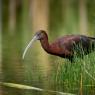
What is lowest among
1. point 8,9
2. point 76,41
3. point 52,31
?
point 76,41

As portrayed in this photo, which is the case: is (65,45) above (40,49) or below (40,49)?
below

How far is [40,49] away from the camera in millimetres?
Result: 20156

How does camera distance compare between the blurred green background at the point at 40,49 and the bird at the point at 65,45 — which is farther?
the bird at the point at 65,45

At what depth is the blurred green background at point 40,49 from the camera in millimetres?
11531

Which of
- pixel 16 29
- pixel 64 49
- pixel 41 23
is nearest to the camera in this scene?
pixel 64 49

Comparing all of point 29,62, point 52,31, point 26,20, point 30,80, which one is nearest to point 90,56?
point 30,80

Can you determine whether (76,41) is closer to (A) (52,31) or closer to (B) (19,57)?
(B) (19,57)

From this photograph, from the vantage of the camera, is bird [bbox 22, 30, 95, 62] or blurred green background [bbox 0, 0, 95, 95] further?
bird [bbox 22, 30, 95, 62]

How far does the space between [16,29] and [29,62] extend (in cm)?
1242

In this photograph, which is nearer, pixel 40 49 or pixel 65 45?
pixel 65 45

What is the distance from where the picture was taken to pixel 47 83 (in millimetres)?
12000

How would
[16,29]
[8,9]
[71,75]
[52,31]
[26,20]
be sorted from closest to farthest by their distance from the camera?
[71,75] → [52,31] → [16,29] → [26,20] → [8,9]

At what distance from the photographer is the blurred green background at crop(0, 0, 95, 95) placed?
11531 millimetres

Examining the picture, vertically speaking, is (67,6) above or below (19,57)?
above
